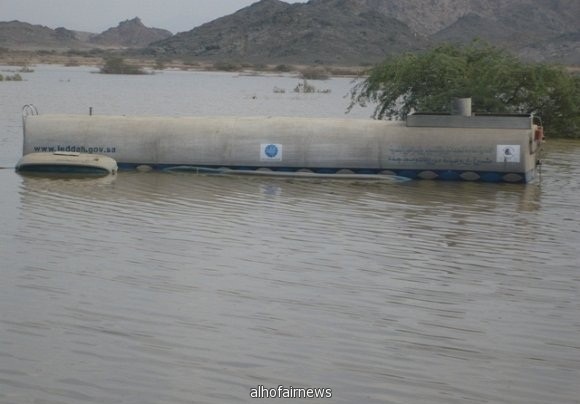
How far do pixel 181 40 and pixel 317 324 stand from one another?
18595cm

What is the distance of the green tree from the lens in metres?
29.5

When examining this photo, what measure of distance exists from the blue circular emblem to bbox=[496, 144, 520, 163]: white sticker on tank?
450cm

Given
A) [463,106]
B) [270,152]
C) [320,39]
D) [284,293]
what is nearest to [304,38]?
[320,39]

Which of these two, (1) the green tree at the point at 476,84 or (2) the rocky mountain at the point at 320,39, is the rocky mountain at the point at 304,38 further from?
(1) the green tree at the point at 476,84

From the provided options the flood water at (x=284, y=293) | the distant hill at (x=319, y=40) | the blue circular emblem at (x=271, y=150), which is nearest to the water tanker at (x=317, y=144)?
the blue circular emblem at (x=271, y=150)

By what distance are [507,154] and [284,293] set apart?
440 inches

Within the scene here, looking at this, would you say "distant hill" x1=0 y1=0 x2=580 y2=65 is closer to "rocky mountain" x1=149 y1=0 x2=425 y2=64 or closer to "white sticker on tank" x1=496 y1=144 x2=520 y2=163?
"rocky mountain" x1=149 y1=0 x2=425 y2=64

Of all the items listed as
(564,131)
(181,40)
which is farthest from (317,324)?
(181,40)
